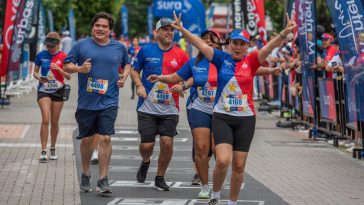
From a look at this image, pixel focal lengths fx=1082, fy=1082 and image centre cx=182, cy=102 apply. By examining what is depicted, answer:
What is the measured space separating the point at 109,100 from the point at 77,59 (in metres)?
0.58

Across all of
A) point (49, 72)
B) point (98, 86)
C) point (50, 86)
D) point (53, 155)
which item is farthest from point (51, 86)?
point (98, 86)

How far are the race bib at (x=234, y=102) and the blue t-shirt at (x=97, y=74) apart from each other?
75.9 inches

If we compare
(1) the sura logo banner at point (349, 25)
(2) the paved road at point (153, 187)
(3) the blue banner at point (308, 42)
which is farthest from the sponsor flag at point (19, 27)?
(1) the sura logo banner at point (349, 25)

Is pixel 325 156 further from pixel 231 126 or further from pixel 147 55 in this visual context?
pixel 231 126

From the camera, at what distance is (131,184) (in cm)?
1280

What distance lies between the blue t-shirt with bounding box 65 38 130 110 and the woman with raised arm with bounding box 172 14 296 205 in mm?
1678

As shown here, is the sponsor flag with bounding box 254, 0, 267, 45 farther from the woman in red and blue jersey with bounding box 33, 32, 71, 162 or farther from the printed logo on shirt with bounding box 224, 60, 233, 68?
the printed logo on shirt with bounding box 224, 60, 233, 68

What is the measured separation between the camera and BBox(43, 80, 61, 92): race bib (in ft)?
50.4

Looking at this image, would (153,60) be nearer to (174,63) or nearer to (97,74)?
(174,63)

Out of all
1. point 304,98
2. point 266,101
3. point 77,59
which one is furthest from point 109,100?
point 266,101

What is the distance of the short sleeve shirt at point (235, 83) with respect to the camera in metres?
10.5

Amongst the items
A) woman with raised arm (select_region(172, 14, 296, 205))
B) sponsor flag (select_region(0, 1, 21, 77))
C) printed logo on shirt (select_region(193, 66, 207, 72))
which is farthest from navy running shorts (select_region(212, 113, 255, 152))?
sponsor flag (select_region(0, 1, 21, 77))

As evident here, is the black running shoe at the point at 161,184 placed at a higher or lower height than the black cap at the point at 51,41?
lower

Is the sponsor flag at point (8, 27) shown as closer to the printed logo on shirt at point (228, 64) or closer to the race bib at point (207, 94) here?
the race bib at point (207, 94)
